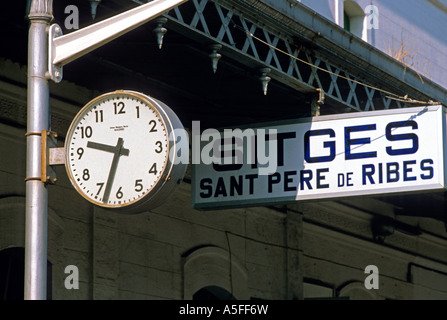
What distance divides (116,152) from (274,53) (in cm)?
523

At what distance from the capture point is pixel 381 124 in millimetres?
13547

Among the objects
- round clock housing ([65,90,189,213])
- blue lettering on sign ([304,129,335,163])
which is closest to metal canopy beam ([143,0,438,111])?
blue lettering on sign ([304,129,335,163])

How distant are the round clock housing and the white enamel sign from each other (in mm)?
4766

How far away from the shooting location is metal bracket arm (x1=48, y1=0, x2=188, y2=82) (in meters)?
8.62

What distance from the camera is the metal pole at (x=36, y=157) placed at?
818 cm

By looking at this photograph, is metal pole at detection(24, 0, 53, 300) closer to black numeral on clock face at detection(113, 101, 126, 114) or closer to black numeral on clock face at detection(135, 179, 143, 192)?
black numeral on clock face at detection(113, 101, 126, 114)

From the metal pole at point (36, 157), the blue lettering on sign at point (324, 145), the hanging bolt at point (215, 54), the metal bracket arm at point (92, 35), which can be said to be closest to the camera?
the metal pole at point (36, 157)

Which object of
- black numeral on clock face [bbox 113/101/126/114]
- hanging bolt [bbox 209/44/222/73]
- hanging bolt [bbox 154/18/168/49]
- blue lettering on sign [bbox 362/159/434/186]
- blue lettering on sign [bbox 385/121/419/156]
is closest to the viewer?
black numeral on clock face [bbox 113/101/126/114]

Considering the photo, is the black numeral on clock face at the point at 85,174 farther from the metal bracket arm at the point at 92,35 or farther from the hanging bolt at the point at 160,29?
Answer: the hanging bolt at the point at 160,29

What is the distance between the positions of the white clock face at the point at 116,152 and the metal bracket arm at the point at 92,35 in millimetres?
464

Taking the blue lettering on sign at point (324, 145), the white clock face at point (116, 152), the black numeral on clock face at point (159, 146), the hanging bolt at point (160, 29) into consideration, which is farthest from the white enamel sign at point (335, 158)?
the white clock face at point (116, 152)

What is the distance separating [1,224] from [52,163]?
5062 mm

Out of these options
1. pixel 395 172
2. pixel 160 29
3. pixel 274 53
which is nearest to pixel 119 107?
pixel 160 29
